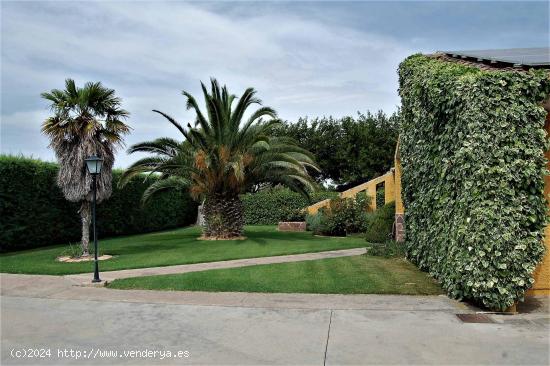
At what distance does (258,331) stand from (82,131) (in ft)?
30.8

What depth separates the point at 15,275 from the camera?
1057cm

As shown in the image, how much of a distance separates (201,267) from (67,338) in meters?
5.46

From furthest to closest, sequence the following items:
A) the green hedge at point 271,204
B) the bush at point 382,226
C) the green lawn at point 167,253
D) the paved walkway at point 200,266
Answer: the green hedge at point 271,204, the bush at point 382,226, the green lawn at point 167,253, the paved walkway at point 200,266

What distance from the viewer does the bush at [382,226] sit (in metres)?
16.3

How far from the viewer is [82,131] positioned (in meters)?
13.1

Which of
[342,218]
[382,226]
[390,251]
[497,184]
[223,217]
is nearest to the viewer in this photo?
[497,184]

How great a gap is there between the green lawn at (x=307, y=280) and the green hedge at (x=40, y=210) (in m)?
8.41

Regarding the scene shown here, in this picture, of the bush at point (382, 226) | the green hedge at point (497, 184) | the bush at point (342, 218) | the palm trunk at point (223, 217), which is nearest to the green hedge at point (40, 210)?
the palm trunk at point (223, 217)

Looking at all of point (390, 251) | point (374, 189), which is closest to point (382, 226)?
point (390, 251)

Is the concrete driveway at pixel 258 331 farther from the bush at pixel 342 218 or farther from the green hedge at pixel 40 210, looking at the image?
the bush at pixel 342 218

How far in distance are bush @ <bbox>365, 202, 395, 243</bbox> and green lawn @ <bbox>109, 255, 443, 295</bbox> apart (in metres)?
4.82

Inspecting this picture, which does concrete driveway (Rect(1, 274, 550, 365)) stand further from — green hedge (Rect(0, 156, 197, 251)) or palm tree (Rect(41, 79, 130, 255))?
green hedge (Rect(0, 156, 197, 251))

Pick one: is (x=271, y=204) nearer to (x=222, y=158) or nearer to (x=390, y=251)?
(x=222, y=158)

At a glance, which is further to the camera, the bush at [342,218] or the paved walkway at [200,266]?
the bush at [342,218]
